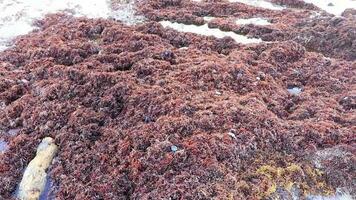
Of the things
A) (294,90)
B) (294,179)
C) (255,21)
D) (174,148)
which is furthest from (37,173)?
(255,21)

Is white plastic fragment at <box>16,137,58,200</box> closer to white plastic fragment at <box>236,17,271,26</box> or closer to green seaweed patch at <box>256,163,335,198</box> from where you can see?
green seaweed patch at <box>256,163,335,198</box>

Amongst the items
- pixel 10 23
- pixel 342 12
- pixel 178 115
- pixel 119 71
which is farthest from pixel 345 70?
pixel 10 23

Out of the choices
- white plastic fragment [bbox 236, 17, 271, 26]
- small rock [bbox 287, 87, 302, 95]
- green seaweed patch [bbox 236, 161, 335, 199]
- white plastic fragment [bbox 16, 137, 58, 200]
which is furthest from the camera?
white plastic fragment [bbox 236, 17, 271, 26]

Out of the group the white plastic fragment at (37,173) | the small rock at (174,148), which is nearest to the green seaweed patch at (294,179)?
the small rock at (174,148)

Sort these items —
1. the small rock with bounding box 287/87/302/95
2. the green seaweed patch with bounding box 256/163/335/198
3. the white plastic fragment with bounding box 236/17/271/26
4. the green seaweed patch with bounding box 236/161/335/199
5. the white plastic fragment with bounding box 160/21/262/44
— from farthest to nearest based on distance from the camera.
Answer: the white plastic fragment with bounding box 236/17/271/26 → the white plastic fragment with bounding box 160/21/262/44 → the small rock with bounding box 287/87/302/95 → the green seaweed patch with bounding box 256/163/335/198 → the green seaweed patch with bounding box 236/161/335/199

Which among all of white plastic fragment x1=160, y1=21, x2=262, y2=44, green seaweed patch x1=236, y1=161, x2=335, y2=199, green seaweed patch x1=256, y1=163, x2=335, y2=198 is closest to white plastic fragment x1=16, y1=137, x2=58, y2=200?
green seaweed patch x1=236, y1=161, x2=335, y2=199

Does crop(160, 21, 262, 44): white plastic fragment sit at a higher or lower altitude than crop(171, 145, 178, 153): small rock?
lower

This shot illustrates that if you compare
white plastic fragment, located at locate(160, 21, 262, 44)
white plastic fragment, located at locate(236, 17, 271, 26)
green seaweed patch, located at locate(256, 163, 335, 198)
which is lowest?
white plastic fragment, located at locate(160, 21, 262, 44)

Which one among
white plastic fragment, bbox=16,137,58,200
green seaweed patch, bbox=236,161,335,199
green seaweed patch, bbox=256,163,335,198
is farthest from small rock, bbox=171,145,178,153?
white plastic fragment, bbox=16,137,58,200

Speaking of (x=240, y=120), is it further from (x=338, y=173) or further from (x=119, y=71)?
(x=119, y=71)

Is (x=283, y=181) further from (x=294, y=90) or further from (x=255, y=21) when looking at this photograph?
(x=255, y=21)

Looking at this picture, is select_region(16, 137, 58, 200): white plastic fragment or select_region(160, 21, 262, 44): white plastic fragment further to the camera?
select_region(160, 21, 262, 44): white plastic fragment

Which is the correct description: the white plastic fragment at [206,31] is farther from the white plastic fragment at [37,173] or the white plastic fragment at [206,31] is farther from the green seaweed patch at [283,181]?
the white plastic fragment at [37,173]
